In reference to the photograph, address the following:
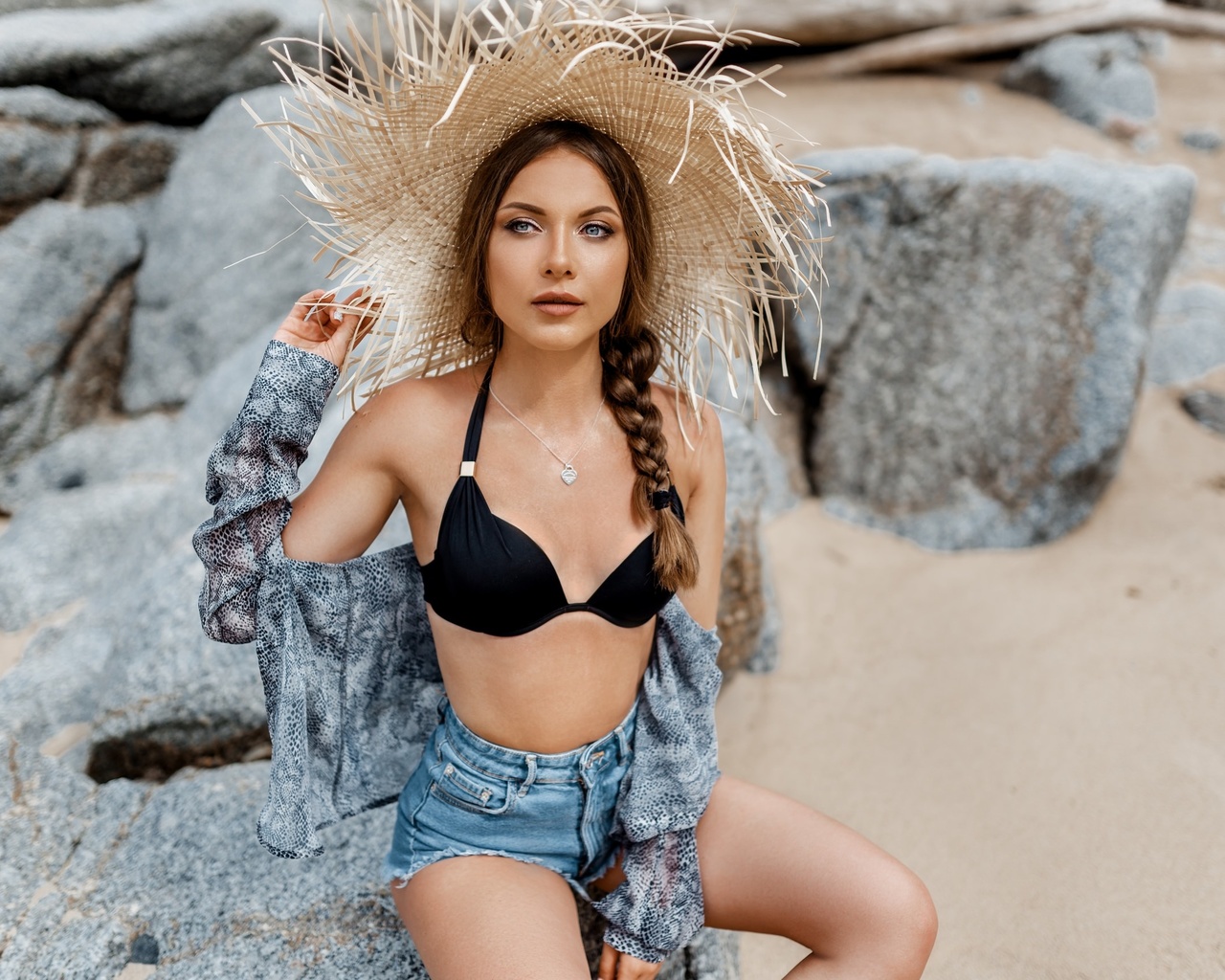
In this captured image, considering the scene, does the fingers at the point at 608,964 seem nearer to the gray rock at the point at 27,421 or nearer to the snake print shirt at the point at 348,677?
the snake print shirt at the point at 348,677

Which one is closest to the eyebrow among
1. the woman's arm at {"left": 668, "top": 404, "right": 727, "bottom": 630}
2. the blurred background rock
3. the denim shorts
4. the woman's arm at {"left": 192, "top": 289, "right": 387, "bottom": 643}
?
the woman's arm at {"left": 192, "top": 289, "right": 387, "bottom": 643}

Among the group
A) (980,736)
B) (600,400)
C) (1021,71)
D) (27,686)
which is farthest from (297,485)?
(1021,71)

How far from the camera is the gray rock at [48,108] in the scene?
187 inches

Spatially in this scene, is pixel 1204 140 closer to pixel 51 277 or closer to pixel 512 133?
pixel 512 133

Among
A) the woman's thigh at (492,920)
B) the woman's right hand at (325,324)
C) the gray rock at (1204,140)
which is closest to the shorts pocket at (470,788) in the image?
the woman's thigh at (492,920)

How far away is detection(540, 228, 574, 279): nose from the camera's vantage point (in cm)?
183

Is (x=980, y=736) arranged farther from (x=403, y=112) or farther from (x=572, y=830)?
(x=403, y=112)

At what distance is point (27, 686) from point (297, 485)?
1.89 meters

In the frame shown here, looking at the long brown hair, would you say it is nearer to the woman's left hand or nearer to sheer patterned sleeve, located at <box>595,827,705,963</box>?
sheer patterned sleeve, located at <box>595,827,705,963</box>

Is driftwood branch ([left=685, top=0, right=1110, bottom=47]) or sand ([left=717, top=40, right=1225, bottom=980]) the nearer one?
sand ([left=717, top=40, right=1225, bottom=980])

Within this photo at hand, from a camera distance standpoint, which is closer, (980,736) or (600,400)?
(600,400)

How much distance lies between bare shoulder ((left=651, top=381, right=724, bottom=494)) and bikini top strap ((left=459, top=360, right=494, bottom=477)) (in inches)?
15.2

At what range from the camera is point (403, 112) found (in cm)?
189

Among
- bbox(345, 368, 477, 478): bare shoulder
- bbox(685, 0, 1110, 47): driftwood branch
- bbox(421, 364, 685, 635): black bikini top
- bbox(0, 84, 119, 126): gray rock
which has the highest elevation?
bbox(685, 0, 1110, 47): driftwood branch
